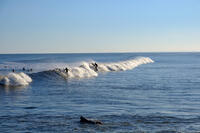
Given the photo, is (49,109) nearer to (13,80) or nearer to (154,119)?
(154,119)

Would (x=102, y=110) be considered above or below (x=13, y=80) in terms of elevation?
below

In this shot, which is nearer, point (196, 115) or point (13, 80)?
point (196, 115)

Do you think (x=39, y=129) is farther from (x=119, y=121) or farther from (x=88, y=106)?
(x=88, y=106)

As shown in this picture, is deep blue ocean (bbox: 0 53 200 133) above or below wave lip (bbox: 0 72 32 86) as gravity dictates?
below

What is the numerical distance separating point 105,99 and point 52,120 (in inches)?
284

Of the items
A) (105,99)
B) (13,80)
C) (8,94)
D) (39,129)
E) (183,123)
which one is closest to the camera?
(39,129)

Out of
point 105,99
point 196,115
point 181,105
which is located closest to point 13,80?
point 105,99

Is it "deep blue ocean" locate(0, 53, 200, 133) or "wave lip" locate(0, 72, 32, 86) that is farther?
"wave lip" locate(0, 72, 32, 86)

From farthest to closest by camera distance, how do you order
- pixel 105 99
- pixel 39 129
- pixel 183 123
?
pixel 105 99 → pixel 183 123 → pixel 39 129

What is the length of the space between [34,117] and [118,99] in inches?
300

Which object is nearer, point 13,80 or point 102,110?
point 102,110

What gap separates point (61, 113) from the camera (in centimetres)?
1872

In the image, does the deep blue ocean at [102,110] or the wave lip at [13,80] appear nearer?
the deep blue ocean at [102,110]

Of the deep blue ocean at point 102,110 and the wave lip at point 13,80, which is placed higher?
the wave lip at point 13,80
